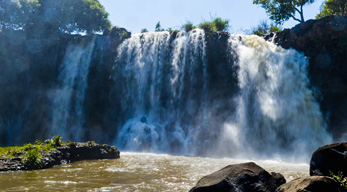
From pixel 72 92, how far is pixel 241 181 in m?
23.8

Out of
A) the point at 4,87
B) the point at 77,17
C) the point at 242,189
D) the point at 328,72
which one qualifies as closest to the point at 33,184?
the point at 242,189

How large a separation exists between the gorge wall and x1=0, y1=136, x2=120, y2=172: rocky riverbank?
678 centimetres

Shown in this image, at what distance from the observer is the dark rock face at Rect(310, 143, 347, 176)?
5.80 m

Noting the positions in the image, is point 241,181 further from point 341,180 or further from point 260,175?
point 341,180

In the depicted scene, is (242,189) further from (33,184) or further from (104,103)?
(104,103)

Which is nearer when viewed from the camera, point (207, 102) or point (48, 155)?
point (48, 155)

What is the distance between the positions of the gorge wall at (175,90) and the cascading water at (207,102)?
8 cm

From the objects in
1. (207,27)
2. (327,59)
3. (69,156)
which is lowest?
(69,156)

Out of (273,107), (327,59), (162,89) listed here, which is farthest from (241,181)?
(327,59)

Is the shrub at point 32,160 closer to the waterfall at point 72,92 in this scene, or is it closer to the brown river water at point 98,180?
the brown river water at point 98,180

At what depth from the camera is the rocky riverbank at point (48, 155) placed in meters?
9.99

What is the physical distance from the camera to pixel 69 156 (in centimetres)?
1234

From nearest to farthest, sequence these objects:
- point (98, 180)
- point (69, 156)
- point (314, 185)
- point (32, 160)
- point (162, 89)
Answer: point (314, 185) < point (98, 180) < point (32, 160) < point (69, 156) < point (162, 89)

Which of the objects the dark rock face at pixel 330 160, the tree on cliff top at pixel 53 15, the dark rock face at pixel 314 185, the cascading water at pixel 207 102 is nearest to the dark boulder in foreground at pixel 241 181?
the dark rock face at pixel 330 160
